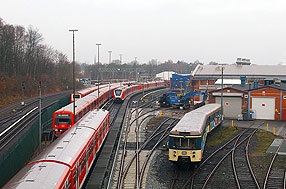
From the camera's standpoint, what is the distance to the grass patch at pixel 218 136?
1078 inches

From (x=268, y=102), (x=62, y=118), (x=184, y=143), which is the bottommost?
(x=184, y=143)

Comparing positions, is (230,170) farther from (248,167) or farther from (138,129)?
(138,129)

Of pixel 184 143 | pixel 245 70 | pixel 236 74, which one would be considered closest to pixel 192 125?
pixel 184 143

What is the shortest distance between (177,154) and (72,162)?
7537 mm

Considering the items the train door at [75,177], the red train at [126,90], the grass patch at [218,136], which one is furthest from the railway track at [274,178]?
the red train at [126,90]

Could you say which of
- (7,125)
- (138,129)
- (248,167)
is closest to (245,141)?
(248,167)

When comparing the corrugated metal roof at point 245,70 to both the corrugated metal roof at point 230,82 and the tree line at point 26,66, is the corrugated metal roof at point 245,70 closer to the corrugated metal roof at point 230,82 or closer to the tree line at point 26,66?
the corrugated metal roof at point 230,82

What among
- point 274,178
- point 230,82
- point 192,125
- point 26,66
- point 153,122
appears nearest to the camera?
point 274,178

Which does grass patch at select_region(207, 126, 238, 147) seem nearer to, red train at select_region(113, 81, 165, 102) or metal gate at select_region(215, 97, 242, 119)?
metal gate at select_region(215, 97, 242, 119)

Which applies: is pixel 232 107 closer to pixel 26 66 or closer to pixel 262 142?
pixel 262 142

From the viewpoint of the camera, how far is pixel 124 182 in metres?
17.7

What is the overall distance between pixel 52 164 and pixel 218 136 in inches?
822

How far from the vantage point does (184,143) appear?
733 inches

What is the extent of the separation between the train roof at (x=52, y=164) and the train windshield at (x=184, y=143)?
5.26 meters
